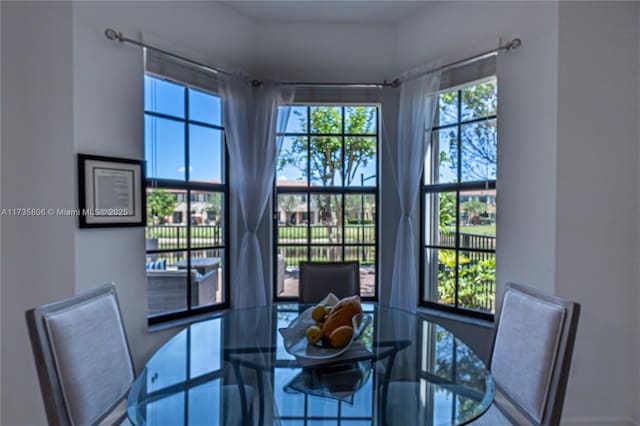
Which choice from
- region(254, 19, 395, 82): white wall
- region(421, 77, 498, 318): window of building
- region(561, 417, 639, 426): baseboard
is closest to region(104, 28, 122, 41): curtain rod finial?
region(254, 19, 395, 82): white wall

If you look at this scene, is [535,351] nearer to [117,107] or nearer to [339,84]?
[339,84]

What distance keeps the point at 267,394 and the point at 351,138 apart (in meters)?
2.32

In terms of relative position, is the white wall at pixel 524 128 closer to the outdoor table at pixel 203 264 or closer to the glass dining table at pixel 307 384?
the glass dining table at pixel 307 384

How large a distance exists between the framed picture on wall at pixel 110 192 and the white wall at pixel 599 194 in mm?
2672

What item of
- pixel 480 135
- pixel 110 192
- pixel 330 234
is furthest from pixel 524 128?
pixel 110 192

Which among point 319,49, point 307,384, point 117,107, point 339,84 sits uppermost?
point 319,49

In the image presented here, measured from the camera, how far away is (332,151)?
3.02m

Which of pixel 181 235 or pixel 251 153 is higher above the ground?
pixel 251 153

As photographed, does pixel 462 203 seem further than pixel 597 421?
Yes

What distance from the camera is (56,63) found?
6.35 ft

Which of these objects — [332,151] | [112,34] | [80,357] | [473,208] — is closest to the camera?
[80,357]

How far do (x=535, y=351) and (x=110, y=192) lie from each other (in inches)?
94.3

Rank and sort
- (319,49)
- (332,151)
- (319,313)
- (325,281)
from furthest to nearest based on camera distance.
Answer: (332,151) → (319,49) → (325,281) → (319,313)

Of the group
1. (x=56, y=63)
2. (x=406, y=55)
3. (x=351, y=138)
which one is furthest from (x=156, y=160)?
(x=406, y=55)
